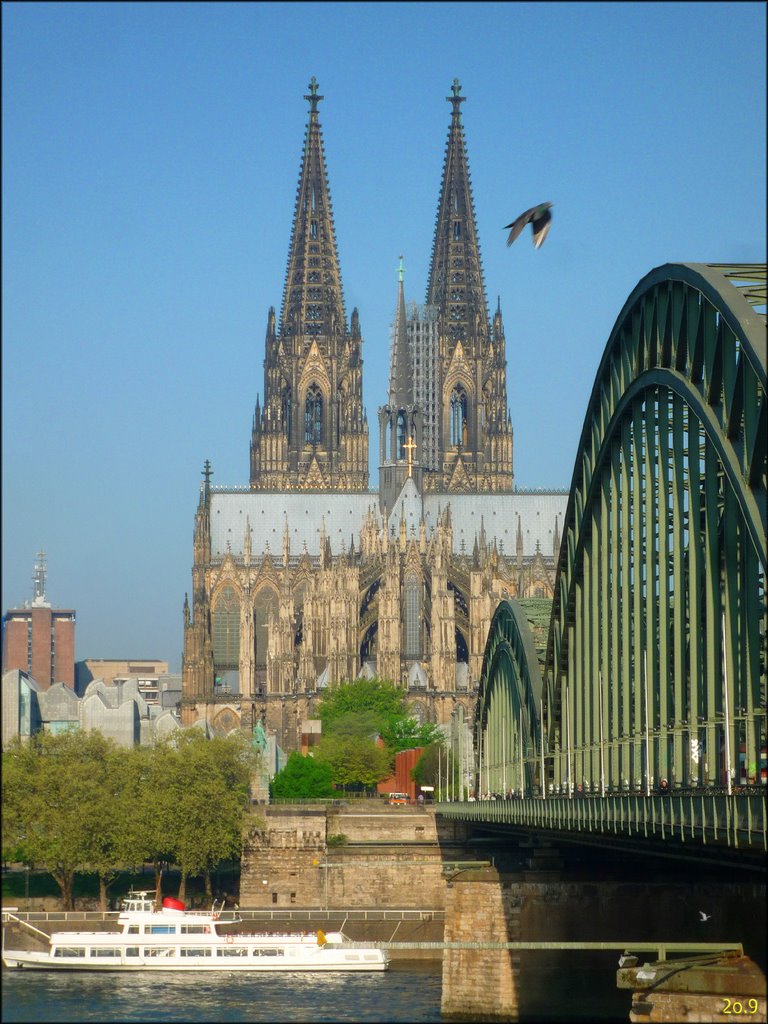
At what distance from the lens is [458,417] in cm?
19750

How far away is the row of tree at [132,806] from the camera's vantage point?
82.1 meters

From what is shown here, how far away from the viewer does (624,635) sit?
56.2 metres

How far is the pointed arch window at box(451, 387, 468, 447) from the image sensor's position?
646ft

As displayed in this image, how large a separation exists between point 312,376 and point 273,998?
12753 cm

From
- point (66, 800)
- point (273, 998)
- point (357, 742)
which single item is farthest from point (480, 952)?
point (357, 742)

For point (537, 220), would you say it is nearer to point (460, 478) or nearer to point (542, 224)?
point (542, 224)

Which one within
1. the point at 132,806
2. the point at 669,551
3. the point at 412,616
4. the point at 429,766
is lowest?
the point at 132,806

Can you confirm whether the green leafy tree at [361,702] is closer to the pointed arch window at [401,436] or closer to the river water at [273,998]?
the pointed arch window at [401,436]

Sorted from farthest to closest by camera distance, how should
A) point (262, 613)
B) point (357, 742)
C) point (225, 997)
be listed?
point (262, 613), point (357, 742), point (225, 997)

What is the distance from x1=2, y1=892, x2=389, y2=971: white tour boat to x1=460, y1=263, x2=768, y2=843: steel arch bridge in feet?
38.7

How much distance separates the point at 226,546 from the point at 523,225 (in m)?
142

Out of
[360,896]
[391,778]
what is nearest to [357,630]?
[391,778]

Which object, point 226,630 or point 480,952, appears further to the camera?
point 226,630

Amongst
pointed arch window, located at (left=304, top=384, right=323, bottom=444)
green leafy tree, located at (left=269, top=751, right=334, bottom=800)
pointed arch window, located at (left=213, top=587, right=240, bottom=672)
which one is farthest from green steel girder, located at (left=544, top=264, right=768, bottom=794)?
pointed arch window, located at (left=304, top=384, right=323, bottom=444)
